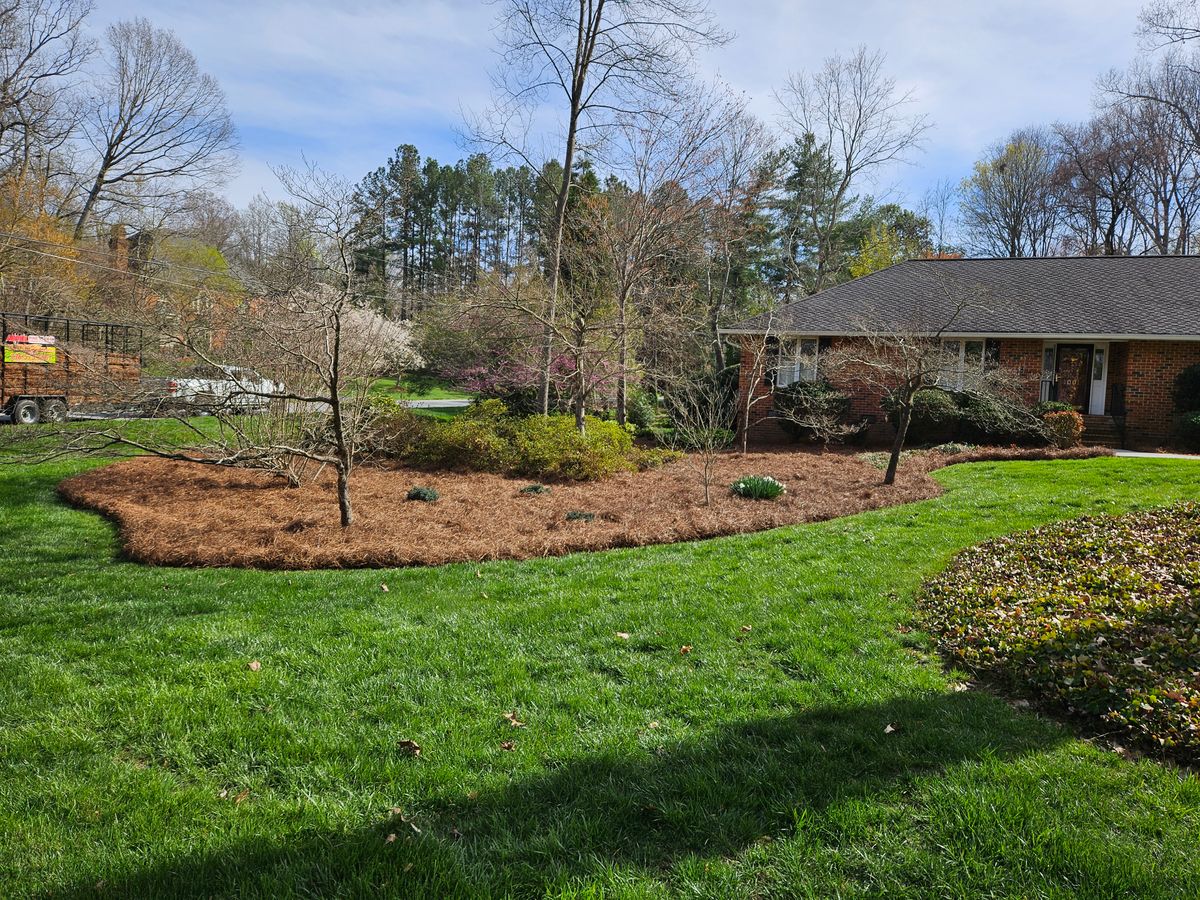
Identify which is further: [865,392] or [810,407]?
[865,392]

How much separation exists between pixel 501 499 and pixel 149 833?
24.4 feet

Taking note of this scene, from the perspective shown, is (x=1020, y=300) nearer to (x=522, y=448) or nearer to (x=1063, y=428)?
(x=1063, y=428)

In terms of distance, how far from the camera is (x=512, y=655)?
4371mm

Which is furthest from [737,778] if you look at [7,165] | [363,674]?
[7,165]

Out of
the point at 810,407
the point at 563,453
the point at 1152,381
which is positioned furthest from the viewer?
the point at 810,407

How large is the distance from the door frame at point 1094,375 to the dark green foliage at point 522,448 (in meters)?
11.7

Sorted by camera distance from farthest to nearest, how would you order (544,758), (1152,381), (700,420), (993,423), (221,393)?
(1152,381), (993,423), (700,420), (221,393), (544,758)

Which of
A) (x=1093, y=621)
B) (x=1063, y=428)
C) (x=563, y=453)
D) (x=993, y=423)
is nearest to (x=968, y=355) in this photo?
(x=993, y=423)

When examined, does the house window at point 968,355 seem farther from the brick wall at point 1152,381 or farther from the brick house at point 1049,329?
the brick wall at point 1152,381

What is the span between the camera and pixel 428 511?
8.96 metres

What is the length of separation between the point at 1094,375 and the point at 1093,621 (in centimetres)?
1656

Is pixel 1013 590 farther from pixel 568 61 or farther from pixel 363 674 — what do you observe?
pixel 568 61

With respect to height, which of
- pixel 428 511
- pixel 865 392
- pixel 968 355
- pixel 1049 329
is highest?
pixel 1049 329

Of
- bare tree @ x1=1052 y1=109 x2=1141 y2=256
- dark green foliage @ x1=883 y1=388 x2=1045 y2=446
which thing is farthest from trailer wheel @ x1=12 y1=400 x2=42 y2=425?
bare tree @ x1=1052 y1=109 x2=1141 y2=256
